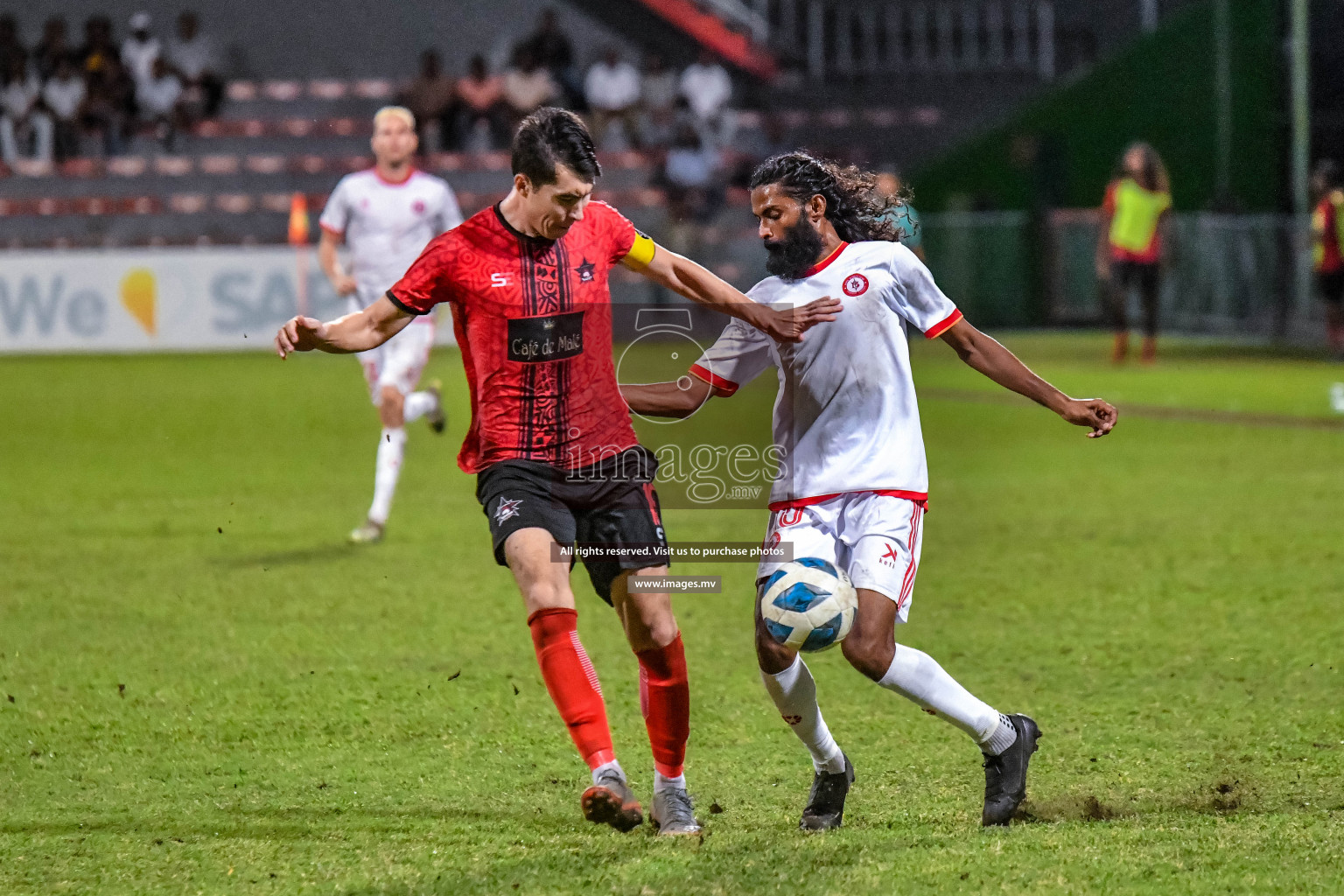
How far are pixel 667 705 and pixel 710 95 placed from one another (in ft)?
84.7

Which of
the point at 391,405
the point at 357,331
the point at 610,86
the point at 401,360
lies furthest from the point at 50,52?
the point at 357,331

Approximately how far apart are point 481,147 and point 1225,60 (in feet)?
38.0

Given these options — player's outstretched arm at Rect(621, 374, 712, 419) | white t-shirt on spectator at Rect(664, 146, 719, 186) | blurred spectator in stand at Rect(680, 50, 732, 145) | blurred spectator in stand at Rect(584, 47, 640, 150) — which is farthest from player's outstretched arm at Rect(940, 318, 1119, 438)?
blurred spectator in stand at Rect(680, 50, 732, 145)

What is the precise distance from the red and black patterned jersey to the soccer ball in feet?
2.00

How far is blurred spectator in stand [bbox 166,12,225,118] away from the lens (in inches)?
1176

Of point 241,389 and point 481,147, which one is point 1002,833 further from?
point 481,147

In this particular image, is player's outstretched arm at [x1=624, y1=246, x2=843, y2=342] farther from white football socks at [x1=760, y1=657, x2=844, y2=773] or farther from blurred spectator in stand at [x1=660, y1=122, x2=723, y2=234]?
blurred spectator in stand at [x1=660, y1=122, x2=723, y2=234]

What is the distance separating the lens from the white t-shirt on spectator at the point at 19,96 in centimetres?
2931

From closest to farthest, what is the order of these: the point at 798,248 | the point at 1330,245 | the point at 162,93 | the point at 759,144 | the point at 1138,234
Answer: the point at 798,248
the point at 1138,234
the point at 1330,245
the point at 162,93
the point at 759,144

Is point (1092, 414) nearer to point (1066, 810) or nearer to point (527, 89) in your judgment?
point (1066, 810)

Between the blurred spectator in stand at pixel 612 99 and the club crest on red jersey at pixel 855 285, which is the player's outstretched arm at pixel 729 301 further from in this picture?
the blurred spectator in stand at pixel 612 99

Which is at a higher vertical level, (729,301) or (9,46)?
(9,46)

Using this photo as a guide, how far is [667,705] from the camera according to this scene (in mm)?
5051

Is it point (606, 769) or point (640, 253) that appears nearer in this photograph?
point (606, 769)
